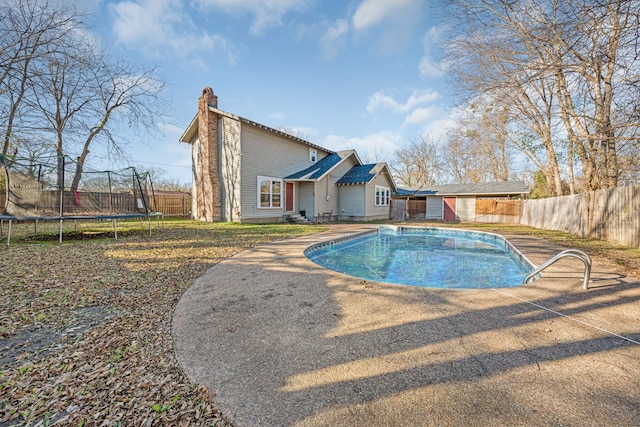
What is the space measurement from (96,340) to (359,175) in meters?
17.5

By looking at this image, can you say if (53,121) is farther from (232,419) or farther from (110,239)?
(232,419)

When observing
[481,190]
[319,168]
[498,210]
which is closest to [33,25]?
[319,168]

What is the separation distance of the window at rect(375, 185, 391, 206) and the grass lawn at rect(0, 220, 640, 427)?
46.3 ft

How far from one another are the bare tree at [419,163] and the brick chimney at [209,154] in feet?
90.6

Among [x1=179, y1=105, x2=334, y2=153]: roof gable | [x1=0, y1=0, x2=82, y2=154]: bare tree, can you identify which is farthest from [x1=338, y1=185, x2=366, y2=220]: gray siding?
[x1=0, y1=0, x2=82, y2=154]: bare tree

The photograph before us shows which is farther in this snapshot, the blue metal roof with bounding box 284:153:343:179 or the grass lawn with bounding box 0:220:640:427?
the blue metal roof with bounding box 284:153:343:179

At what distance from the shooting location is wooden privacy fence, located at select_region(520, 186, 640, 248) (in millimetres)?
7717

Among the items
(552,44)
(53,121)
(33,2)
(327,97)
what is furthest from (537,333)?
(53,121)

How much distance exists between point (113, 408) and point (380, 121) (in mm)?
23537

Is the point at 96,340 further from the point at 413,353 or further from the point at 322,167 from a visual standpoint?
the point at 322,167

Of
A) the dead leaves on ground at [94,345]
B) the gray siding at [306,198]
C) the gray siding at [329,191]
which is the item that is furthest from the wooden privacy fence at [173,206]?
the dead leaves on ground at [94,345]

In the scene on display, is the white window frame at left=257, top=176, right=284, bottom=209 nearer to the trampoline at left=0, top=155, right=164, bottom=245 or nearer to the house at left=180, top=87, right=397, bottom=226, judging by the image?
the house at left=180, top=87, right=397, bottom=226

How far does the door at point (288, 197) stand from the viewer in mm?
16781

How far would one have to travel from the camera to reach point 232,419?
1.80 m
